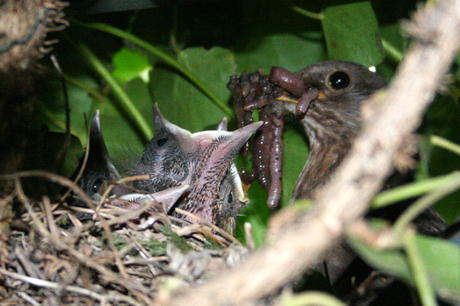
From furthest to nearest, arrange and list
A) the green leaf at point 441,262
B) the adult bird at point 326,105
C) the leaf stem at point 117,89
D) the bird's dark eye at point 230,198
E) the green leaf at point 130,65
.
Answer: the green leaf at point 130,65
the leaf stem at point 117,89
the adult bird at point 326,105
the bird's dark eye at point 230,198
the green leaf at point 441,262

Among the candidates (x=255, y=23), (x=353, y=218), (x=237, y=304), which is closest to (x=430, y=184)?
(x=353, y=218)

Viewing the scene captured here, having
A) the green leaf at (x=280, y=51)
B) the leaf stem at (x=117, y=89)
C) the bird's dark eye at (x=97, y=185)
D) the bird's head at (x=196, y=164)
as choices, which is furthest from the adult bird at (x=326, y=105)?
the bird's dark eye at (x=97, y=185)

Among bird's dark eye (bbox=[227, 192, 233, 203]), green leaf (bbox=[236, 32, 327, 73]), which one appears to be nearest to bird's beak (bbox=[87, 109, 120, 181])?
bird's dark eye (bbox=[227, 192, 233, 203])

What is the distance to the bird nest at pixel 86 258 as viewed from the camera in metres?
0.85

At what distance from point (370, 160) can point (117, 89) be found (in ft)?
5.66

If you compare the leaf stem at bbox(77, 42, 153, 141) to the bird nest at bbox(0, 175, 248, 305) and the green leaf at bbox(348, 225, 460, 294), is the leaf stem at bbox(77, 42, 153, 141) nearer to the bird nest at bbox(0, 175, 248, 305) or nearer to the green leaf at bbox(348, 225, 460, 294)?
the bird nest at bbox(0, 175, 248, 305)

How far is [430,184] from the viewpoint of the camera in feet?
1.66

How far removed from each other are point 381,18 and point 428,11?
176 cm

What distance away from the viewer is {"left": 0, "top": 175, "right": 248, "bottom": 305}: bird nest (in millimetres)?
848

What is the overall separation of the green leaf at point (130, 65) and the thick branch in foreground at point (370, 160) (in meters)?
1.92

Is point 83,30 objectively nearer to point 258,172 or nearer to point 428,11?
point 258,172

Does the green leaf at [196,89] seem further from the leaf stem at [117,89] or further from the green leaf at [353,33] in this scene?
the green leaf at [353,33]

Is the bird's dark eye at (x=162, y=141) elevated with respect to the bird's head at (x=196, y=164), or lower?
elevated

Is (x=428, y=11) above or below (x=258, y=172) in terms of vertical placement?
above
